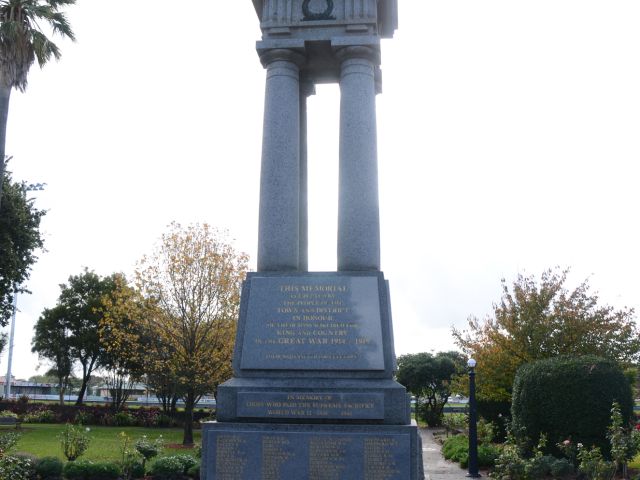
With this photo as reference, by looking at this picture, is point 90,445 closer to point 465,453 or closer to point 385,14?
point 465,453

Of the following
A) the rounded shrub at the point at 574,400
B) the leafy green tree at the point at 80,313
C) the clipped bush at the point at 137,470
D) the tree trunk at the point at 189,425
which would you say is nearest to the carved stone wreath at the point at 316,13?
the clipped bush at the point at 137,470

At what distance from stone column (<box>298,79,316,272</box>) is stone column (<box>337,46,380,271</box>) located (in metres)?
1.53

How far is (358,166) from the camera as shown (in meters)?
10.3

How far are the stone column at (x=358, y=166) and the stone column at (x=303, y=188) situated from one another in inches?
60.1

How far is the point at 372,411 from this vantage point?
8.78 meters

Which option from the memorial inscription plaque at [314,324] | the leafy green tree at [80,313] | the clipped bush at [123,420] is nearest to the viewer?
the memorial inscription plaque at [314,324]

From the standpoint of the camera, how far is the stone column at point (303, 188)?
38.5ft

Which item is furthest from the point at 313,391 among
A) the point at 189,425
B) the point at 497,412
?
the point at 497,412

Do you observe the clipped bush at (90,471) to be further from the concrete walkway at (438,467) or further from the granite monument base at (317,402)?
Answer: the concrete walkway at (438,467)

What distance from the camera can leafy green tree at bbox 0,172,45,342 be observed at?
26562mm

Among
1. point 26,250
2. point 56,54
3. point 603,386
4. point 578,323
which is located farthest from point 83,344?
point 603,386

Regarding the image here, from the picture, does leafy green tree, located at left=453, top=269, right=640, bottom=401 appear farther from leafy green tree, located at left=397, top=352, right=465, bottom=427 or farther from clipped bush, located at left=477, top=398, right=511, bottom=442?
leafy green tree, located at left=397, top=352, right=465, bottom=427

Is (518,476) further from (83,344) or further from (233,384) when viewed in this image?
(83,344)

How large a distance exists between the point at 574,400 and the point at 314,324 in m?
9.82
